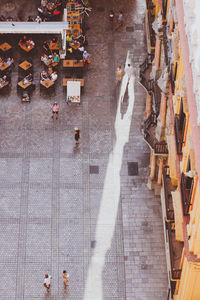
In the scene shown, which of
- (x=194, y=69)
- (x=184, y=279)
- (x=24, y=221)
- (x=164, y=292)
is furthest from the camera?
(x=24, y=221)

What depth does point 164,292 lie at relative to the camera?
35.3m

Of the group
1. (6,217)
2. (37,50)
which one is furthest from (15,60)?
(6,217)

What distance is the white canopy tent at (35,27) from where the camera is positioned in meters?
46.2

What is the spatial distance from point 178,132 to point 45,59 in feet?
61.7

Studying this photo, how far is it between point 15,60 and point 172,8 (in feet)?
56.7

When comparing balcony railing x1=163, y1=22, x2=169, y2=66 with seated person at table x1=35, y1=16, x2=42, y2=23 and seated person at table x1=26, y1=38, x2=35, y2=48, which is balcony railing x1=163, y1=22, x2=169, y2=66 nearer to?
seated person at table x1=35, y1=16, x2=42, y2=23

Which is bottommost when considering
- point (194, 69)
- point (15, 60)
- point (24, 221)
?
point (24, 221)

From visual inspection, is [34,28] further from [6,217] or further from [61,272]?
[61,272]

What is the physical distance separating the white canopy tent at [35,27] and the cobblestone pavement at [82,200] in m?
2.46

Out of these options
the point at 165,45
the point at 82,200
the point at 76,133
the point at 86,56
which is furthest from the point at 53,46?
the point at 165,45

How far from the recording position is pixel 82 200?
3938cm

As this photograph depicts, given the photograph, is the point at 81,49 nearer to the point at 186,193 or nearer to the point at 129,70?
the point at 129,70

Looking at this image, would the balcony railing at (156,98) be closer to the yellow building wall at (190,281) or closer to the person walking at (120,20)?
the yellow building wall at (190,281)

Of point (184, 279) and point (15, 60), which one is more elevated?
point (15, 60)
